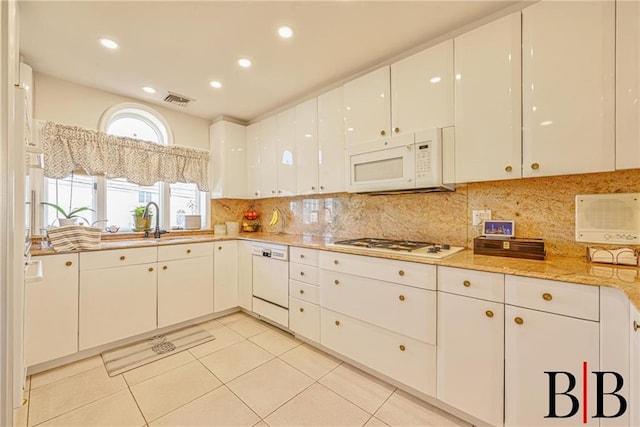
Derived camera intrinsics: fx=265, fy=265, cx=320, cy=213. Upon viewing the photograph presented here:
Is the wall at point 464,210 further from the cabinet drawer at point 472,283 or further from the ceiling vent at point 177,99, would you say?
the ceiling vent at point 177,99

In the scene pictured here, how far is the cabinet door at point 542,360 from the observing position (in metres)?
1.15

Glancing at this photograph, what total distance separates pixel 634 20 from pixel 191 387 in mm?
3224

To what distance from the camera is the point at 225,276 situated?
300cm

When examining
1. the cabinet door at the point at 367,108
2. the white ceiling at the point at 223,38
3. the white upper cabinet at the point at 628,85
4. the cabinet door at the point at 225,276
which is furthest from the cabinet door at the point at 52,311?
the white upper cabinet at the point at 628,85

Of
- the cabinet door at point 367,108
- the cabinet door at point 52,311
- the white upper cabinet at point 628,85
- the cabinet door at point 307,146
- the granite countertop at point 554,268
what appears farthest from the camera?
the cabinet door at point 307,146

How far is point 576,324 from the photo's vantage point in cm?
117

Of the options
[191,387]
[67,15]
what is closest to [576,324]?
[191,387]

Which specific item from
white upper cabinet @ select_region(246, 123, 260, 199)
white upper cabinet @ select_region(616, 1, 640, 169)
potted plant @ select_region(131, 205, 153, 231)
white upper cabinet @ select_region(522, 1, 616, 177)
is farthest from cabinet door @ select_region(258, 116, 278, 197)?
white upper cabinet @ select_region(616, 1, 640, 169)

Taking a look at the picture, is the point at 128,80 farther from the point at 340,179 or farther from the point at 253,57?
the point at 340,179

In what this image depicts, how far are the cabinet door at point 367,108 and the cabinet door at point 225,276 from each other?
1.79 meters

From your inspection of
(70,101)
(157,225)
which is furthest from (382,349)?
(70,101)

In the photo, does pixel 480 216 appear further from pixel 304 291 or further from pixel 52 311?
pixel 52 311

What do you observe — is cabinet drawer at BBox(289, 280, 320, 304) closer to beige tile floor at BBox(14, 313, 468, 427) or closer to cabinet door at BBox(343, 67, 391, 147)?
beige tile floor at BBox(14, 313, 468, 427)

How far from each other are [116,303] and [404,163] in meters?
2.68
